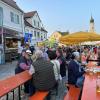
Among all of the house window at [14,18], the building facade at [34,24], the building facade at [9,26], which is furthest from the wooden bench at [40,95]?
the building facade at [34,24]

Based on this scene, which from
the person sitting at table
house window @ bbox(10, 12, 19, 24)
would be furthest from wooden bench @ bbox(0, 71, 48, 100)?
house window @ bbox(10, 12, 19, 24)

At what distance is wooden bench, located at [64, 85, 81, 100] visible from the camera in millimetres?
7951

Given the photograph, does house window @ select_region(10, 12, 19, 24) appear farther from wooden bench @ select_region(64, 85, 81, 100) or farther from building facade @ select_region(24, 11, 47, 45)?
wooden bench @ select_region(64, 85, 81, 100)

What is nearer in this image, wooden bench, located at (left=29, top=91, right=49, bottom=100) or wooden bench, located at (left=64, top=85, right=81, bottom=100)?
wooden bench, located at (left=29, top=91, right=49, bottom=100)

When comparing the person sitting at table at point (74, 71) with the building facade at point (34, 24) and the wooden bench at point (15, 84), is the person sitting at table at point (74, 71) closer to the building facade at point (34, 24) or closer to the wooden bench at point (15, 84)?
the wooden bench at point (15, 84)

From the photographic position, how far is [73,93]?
27.7ft

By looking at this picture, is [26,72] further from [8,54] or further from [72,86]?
[8,54]

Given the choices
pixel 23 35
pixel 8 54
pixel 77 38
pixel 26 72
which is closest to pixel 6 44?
pixel 8 54

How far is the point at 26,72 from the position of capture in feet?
30.1

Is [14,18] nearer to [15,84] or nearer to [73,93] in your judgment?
[73,93]

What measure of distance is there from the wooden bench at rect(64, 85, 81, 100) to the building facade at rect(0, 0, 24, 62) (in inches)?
833

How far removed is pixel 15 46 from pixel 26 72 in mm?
26001

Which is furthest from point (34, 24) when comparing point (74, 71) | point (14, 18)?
point (74, 71)

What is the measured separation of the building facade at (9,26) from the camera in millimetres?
30695
